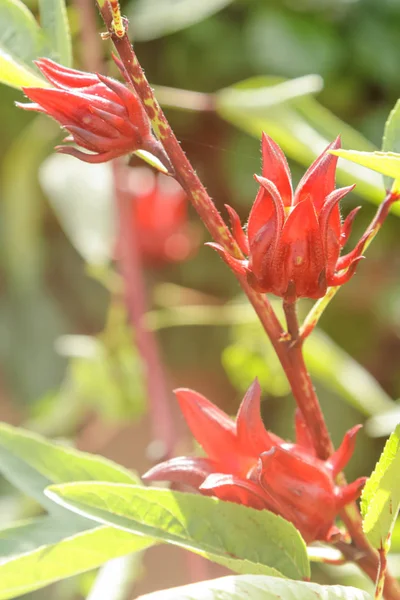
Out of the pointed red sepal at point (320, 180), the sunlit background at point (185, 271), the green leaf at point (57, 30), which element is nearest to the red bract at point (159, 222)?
the sunlit background at point (185, 271)

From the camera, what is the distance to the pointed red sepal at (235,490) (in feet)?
0.95

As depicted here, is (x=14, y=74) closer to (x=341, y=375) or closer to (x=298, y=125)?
(x=298, y=125)

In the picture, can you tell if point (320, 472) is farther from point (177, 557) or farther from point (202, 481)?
point (177, 557)

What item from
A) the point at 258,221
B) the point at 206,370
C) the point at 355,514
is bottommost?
the point at 206,370

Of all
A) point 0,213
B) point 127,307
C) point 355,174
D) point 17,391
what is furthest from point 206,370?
point 355,174

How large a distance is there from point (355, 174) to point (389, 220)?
2.04 ft

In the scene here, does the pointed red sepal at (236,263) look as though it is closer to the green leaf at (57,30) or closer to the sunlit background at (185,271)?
the green leaf at (57,30)

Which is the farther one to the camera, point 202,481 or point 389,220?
point 389,220

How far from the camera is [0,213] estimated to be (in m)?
1.16

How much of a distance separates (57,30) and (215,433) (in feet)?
0.65

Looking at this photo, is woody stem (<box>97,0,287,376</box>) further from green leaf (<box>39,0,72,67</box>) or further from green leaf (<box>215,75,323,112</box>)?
green leaf (<box>215,75,323,112</box>)

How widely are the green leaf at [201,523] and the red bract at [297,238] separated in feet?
0.28

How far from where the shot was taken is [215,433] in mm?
314

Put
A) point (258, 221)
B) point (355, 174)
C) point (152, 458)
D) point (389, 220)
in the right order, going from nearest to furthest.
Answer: point (258, 221) → point (355, 174) → point (152, 458) → point (389, 220)
